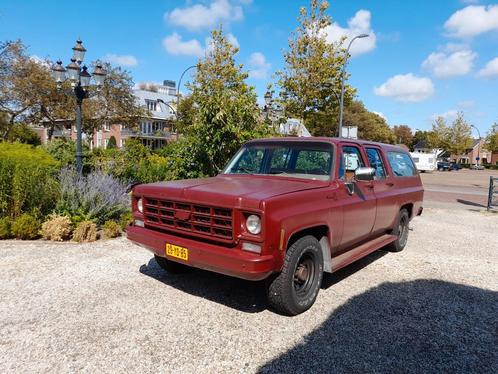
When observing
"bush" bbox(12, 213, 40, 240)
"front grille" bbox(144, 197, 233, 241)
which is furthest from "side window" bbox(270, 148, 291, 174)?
"bush" bbox(12, 213, 40, 240)

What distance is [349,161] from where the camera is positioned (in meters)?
5.05

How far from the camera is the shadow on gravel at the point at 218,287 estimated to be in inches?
170

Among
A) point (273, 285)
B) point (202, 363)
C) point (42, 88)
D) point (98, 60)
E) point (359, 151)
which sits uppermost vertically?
point (98, 60)

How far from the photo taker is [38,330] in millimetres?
3545

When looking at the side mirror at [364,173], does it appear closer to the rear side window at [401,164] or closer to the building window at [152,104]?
the rear side window at [401,164]

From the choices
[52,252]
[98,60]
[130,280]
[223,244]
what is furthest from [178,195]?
[98,60]

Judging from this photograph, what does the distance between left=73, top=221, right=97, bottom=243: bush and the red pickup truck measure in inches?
87.3

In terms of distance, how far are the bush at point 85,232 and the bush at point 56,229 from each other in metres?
0.19

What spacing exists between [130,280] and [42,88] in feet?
85.2

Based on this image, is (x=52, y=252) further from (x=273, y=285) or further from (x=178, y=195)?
(x=273, y=285)

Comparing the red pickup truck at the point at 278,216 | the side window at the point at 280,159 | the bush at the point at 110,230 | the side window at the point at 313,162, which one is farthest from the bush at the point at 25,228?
the side window at the point at 313,162

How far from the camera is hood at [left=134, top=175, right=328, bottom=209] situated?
11.8 feet

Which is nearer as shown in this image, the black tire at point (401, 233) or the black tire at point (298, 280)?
the black tire at point (298, 280)

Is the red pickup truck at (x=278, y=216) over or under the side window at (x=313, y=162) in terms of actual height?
under
